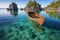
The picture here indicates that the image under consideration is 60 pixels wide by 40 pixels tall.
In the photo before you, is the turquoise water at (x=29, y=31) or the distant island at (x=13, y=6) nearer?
the turquoise water at (x=29, y=31)

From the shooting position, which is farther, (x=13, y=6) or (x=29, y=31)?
(x=13, y=6)

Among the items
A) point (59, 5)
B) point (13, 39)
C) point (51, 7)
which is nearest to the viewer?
point (13, 39)

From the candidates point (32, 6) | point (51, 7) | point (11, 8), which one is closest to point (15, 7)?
point (11, 8)

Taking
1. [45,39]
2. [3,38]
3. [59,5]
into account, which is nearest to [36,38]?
[45,39]

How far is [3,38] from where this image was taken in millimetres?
13445

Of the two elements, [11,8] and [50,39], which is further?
[11,8]

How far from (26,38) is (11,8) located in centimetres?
8480

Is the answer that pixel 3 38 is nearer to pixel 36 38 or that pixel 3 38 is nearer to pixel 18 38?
pixel 18 38

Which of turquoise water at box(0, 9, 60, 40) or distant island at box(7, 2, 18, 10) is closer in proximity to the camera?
turquoise water at box(0, 9, 60, 40)

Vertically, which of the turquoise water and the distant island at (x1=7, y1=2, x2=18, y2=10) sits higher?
the distant island at (x1=7, y1=2, x2=18, y2=10)

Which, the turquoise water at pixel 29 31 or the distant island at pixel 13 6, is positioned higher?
the distant island at pixel 13 6

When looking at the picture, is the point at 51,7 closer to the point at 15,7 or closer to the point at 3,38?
the point at 15,7

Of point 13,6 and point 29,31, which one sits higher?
point 13,6

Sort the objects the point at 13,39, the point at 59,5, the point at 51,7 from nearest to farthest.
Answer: the point at 13,39 < the point at 59,5 < the point at 51,7
